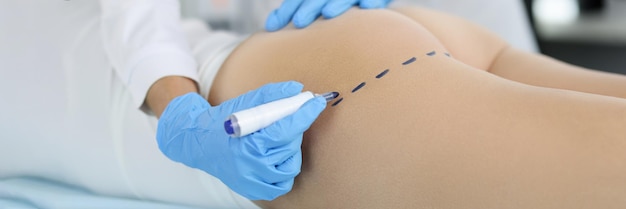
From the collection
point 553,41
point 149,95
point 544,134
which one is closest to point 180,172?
point 149,95

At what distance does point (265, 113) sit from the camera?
634 mm

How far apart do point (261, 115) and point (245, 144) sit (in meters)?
0.05

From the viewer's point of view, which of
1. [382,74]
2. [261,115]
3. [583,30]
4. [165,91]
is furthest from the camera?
[583,30]

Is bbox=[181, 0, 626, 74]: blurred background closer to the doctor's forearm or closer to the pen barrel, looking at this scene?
the doctor's forearm

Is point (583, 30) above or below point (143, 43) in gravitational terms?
below

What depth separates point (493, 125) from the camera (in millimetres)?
640

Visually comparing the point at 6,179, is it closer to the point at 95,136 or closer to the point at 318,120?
the point at 95,136

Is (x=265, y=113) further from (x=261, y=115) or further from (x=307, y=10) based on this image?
(x=307, y=10)

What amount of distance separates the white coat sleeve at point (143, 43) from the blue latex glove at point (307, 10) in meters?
0.14

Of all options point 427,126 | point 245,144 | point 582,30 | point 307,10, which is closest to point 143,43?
point 307,10

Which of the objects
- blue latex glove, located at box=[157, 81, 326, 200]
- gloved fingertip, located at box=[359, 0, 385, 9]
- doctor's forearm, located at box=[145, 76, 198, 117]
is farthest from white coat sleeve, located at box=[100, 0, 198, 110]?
gloved fingertip, located at box=[359, 0, 385, 9]

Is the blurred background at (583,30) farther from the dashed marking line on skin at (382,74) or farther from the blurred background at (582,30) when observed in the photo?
the dashed marking line on skin at (382,74)

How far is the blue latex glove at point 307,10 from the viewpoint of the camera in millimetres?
912

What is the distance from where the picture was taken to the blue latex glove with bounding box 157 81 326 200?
0.65m
